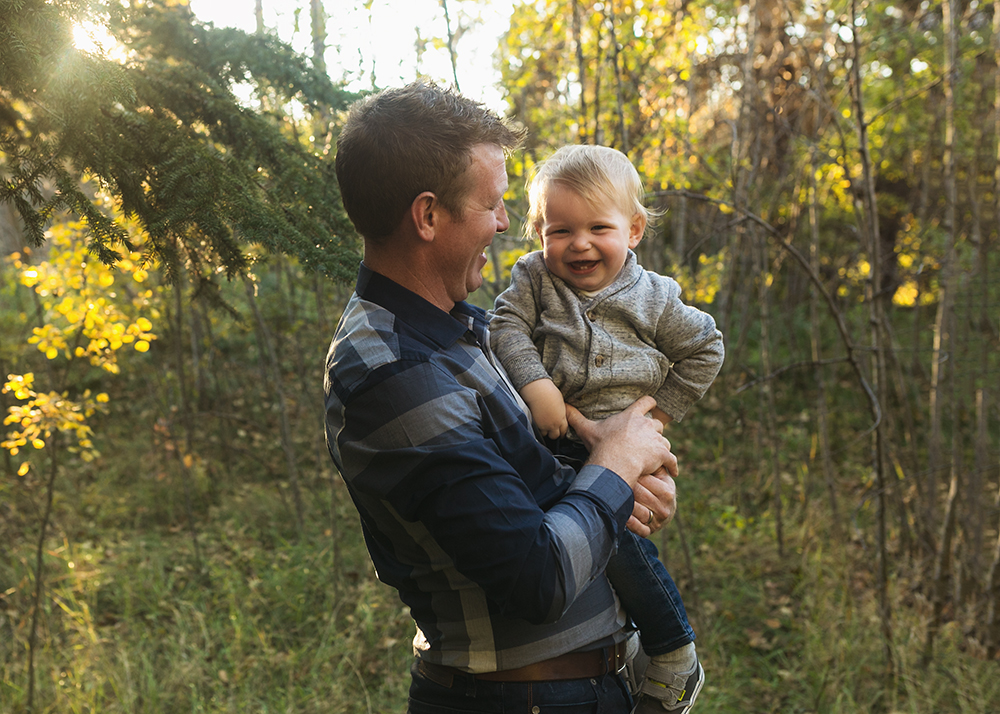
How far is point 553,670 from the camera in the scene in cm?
129

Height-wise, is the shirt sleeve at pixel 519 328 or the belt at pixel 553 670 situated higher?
the shirt sleeve at pixel 519 328

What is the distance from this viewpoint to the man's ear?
47.3 inches

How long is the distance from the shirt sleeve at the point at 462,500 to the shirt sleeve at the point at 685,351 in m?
0.54

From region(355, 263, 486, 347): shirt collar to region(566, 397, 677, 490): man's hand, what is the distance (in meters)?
0.36

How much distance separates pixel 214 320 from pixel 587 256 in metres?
5.76

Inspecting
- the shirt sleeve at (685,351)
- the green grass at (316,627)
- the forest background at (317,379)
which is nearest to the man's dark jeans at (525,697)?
the shirt sleeve at (685,351)

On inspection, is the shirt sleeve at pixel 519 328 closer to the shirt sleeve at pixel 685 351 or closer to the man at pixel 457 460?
the man at pixel 457 460

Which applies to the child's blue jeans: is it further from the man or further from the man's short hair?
the man's short hair

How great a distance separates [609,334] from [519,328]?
8.0 inches

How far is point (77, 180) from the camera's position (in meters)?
1.90

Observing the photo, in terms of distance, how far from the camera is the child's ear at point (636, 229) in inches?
68.2

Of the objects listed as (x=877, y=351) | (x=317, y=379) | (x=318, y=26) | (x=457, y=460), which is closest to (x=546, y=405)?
(x=457, y=460)

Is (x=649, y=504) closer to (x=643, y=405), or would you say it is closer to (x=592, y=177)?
(x=643, y=405)

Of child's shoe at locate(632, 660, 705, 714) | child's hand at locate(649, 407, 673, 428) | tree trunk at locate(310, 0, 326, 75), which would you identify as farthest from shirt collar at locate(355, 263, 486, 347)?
tree trunk at locate(310, 0, 326, 75)
